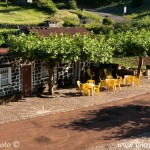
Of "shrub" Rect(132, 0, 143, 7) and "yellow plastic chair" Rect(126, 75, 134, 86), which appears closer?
"yellow plastic chair" Rect(126, 75, 134, 86)

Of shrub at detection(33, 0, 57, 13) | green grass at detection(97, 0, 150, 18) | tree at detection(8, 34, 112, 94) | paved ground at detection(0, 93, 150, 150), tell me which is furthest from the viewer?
green grass at detection(97, 0, 150, 18)

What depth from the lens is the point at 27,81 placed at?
24406mm

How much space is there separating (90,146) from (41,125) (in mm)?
3472

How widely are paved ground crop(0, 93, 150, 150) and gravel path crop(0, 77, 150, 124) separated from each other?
69 centimetres

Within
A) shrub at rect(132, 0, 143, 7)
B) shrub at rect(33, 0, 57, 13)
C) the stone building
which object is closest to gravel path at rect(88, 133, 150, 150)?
the stone building

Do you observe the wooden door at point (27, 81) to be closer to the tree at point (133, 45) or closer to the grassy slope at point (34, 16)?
the tree at point (133, 45)

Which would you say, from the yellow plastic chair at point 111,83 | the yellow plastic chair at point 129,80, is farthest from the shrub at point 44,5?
the yellow plastic chair at point 111,83

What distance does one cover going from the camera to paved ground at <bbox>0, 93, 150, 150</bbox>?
54.1ft

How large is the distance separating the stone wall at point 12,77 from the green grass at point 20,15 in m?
38.9

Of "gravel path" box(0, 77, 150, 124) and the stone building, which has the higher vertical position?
the stone building

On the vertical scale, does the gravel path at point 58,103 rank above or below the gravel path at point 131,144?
above

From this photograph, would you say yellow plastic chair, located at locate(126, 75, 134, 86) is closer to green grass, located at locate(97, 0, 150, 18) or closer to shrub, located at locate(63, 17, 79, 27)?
shrub, located at locate(63, 17, 79, 27)

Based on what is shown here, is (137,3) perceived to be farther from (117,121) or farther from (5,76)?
(117,121)

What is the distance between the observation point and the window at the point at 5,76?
2297 cm
